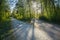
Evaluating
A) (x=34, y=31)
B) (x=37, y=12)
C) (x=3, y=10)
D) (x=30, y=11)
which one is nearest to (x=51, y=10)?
(x=37, y=12)

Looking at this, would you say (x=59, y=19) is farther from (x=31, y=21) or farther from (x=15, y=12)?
(x=15, y=12)

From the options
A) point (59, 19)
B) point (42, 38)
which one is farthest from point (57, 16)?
point (42, 38)

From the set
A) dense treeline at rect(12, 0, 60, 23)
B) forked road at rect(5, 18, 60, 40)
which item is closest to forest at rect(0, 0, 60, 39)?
dense treeline at rect(12, 0, 60, 23)

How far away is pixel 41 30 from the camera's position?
12.5 feet

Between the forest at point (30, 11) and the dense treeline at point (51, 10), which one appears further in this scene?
the dense treeline at point (51, 10)

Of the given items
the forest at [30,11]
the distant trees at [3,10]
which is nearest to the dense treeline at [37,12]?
the forest at [30,11]

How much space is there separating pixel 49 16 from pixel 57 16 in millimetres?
210

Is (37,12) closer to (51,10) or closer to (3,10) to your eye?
(51,10)

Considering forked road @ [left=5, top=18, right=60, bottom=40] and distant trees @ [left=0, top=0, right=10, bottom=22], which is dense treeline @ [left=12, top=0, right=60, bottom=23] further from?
distant trees @ [left=0, top=0, right=10, bottom=22]

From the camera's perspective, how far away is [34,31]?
149 inches

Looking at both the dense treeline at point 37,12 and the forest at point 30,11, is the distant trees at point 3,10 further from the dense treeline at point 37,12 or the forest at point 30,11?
the dense treeline at point 37,12

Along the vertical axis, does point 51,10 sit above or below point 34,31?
above

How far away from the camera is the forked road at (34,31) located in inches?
135

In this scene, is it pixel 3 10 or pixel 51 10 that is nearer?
pixel 3 10
